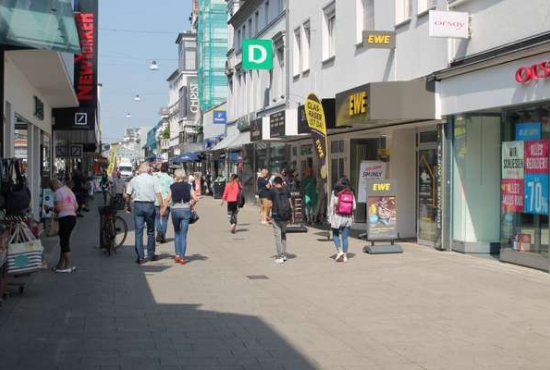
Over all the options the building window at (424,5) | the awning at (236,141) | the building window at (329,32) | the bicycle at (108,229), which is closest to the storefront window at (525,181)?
the building window at (424,5)

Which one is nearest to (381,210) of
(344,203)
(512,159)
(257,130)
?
(344,203)

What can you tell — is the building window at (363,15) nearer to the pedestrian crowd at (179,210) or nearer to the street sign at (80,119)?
the pedestrian crowd at (179,210)

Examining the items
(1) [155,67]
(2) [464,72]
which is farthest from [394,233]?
(1) [155,67]

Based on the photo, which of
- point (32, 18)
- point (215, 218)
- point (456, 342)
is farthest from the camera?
point (215, 218)

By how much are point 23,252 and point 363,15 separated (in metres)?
12.2

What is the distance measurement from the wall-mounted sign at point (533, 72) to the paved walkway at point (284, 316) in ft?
10.2

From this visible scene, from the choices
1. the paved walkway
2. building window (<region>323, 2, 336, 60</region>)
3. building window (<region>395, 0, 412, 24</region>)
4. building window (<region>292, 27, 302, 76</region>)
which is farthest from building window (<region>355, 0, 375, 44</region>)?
the paved walkway

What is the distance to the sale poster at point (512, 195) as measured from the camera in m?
12.2

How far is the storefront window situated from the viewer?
11.6 metres

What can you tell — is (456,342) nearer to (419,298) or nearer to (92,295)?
(419,298)

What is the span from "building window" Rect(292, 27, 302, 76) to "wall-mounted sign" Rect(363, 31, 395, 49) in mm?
9258

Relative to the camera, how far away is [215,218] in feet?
84.3

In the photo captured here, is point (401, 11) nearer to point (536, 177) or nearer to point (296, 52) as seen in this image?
point (536, 177)

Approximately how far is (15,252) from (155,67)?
44562 millimetres
